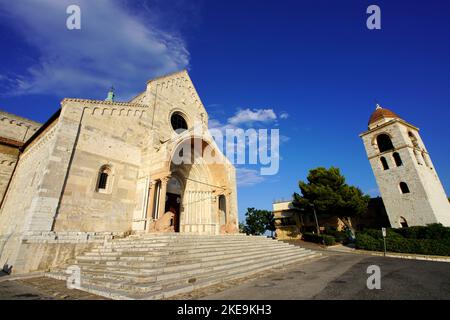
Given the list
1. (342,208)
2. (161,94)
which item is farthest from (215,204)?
(342,208)

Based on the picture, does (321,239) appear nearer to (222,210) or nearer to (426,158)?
(222,210)

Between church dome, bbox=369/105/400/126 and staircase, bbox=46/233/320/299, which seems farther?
church dome, bbox=369/105/400/126

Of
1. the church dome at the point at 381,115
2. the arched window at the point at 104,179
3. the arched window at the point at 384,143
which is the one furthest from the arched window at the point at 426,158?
the arched window at the point at 104,179

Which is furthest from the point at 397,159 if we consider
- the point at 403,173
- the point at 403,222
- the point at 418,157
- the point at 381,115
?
the point at 403,222

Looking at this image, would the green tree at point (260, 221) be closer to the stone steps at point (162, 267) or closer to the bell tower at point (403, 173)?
the bell tower at point (403, 173)

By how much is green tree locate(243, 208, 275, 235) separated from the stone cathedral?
29.7 meters

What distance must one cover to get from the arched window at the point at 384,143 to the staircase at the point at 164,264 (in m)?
22.5

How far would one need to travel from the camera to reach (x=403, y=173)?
22.9 metres

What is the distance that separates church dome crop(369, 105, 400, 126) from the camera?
2677cm

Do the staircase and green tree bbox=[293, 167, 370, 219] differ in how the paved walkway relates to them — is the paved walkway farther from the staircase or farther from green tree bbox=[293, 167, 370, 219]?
green tree bbox=[293, 167, 370, 219]

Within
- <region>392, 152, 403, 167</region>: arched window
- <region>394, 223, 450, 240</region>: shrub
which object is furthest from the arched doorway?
<region>392, 152, 403, 167</region>: arched window

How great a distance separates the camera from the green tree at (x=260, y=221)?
4359 centimetres

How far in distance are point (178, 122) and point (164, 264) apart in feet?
39.2
